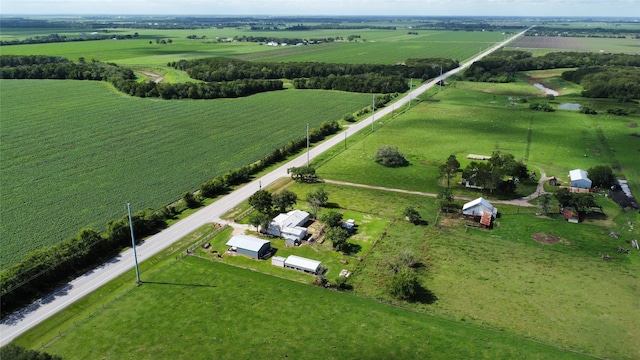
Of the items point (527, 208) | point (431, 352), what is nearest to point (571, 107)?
point (527, 208)

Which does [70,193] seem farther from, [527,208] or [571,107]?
[571,107]

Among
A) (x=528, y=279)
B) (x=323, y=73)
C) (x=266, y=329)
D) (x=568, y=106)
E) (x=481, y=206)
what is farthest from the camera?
(x=323, y=73)

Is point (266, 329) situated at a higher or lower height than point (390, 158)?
lower

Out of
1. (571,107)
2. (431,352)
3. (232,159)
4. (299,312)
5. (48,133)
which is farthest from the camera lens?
(571,107)

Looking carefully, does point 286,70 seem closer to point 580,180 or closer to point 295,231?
point 580,180

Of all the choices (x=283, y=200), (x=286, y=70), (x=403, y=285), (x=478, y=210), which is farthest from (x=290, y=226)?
(x=286, y=70)

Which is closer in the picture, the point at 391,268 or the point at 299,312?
the point at 299,312
